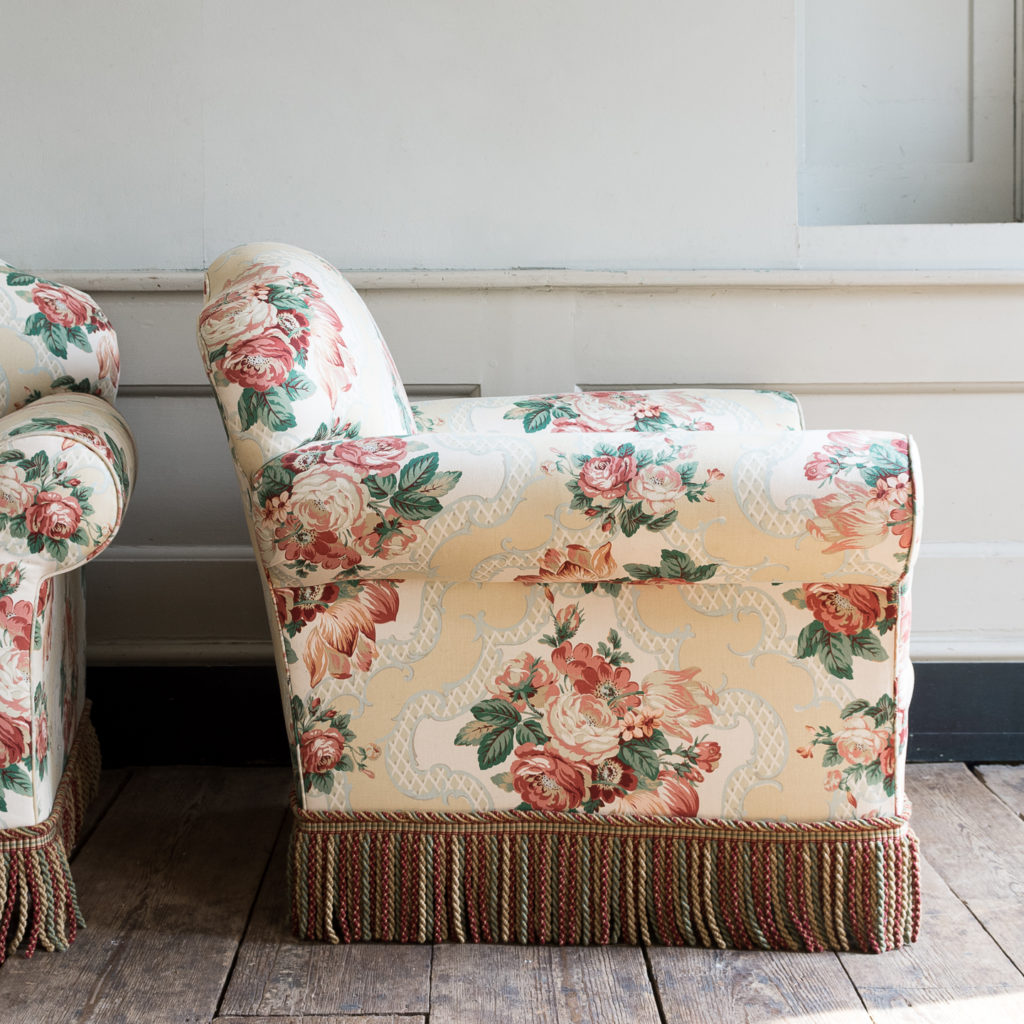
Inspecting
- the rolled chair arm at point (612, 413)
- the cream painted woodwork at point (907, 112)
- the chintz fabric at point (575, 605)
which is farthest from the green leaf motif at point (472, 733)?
the cream painted woodwork at point (907, 112)

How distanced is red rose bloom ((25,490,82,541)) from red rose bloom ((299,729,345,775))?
0.33 meters

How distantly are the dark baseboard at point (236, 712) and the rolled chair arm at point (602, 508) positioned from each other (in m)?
0.79

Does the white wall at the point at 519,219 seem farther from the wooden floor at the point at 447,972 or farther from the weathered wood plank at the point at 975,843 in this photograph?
the wooden floor at the point at 447,972

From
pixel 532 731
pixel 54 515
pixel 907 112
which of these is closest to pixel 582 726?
→ pixel 532 731

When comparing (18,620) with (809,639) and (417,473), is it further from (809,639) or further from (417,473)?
(809,639)

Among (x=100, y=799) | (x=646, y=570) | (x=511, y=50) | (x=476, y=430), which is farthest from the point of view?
(x=511, y=50)

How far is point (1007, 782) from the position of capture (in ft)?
5.16

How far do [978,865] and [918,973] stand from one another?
0.31m

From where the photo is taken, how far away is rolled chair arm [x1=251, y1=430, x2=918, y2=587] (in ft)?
3.08

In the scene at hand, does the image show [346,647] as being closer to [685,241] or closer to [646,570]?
[646,570]

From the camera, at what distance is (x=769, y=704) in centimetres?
104

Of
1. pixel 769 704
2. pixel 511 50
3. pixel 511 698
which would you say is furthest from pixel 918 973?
pixel 511 50

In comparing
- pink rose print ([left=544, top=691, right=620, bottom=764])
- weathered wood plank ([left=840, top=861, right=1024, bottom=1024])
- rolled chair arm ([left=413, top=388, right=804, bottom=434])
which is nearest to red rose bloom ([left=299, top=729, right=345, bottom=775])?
pink rose print ([left=544, top=691, right=620, bottom=764])

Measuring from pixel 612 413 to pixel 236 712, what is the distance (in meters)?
0.86
